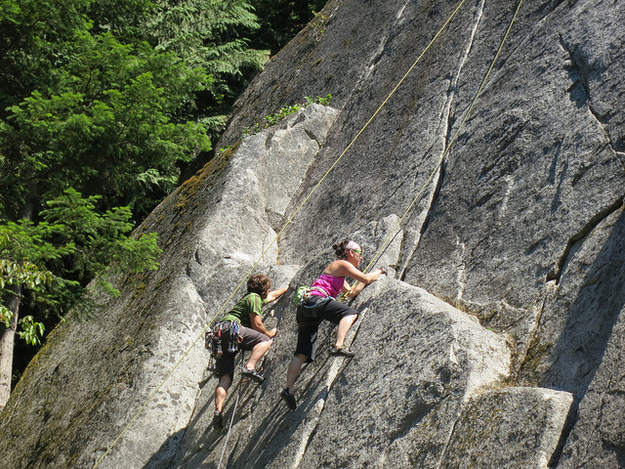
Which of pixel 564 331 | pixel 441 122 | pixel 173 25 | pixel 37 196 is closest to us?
Result: pixel 564 331

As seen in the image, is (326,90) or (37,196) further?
(326,90)

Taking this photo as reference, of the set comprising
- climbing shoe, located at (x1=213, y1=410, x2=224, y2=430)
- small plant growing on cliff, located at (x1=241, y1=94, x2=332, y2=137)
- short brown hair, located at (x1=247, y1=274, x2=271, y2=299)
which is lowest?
climbing shoe, located at (x1=213, y1=410, x2=224, y2=430)

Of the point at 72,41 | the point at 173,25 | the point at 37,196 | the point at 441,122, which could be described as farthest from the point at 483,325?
the point at 173,25

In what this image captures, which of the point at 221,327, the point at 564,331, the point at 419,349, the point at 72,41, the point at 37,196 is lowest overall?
the point at 564,331

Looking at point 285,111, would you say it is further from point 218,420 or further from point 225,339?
point 218,420

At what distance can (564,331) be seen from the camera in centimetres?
527

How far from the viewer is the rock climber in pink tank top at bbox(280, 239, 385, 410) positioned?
21.4 ft

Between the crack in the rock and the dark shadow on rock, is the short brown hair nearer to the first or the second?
the crack in the rock

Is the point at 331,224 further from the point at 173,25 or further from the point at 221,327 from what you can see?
the point at 173,25

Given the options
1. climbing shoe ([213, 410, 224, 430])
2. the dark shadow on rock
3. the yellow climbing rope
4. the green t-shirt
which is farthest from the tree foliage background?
the dark shadow on rock

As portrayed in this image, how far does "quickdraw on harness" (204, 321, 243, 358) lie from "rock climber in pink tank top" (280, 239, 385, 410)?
0.91 m

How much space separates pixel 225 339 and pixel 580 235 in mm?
3884

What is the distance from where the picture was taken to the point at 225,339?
7379 mm

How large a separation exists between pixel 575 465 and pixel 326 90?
9.77 m
